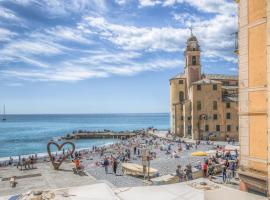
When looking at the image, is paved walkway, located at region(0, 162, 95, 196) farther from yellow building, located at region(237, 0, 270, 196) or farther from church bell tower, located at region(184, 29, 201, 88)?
church bell tower, located at region(184, 29, 201, 88)

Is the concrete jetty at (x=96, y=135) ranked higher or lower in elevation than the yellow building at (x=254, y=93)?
lower

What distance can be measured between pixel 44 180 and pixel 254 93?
18.1 meters

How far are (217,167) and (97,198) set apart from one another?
16.2 metres

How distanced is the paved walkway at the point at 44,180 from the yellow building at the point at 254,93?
14076mm

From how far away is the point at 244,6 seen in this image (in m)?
10.5

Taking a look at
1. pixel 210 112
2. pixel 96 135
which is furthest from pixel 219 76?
pixel 96 135

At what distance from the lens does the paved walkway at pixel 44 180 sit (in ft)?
67.4

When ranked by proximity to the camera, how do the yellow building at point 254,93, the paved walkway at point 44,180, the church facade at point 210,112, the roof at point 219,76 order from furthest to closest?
the roof at point 219,76
the church facade at point 210,112
the paved walkway at point 44,180
the yellow building at point 254,93

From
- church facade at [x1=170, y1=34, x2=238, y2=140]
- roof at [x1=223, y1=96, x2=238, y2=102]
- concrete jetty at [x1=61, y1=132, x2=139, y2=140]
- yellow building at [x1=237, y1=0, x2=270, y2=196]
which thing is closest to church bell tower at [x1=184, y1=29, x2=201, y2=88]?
church facade at [x1=170, y1=34, x2=238, y2=140]

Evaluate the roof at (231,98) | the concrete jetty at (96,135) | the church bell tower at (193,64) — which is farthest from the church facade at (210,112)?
the concrete jetty at (96,135)

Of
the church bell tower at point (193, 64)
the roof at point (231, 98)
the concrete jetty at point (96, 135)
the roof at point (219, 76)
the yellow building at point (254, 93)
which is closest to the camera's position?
the yellow building at point (254, 93)

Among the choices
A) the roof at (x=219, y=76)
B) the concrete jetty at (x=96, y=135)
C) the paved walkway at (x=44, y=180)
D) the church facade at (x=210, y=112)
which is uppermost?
the roof at (x=219, y=76)

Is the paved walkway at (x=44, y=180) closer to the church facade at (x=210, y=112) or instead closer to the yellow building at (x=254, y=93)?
the yellow building at (x=254, y=93)

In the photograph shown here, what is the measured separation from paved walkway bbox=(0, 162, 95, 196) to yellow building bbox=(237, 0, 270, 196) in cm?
1408
